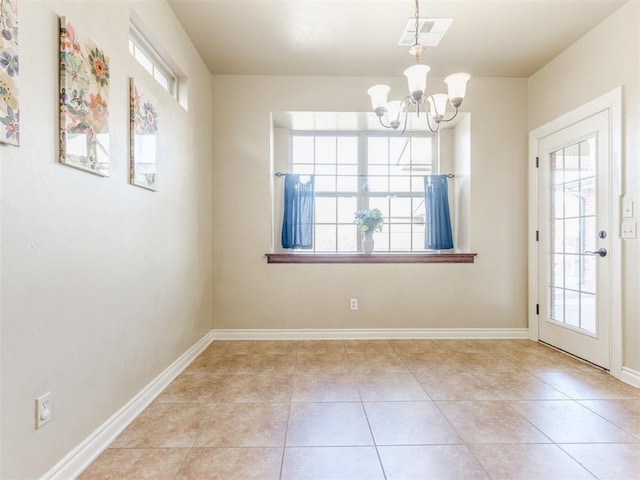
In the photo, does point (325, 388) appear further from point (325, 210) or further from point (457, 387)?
point (325, 210)

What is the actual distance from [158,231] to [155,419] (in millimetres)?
1147

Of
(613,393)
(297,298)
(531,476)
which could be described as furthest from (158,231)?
(613,393)

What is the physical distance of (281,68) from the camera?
3.31m

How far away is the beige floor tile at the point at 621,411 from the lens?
1.84 metres

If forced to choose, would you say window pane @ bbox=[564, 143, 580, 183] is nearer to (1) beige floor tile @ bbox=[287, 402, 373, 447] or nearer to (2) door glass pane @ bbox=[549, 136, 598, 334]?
(2) door glass pane @ bbox=[549, 136, 598, 334]

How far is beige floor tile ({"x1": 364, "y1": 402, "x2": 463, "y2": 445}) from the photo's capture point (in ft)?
5.62

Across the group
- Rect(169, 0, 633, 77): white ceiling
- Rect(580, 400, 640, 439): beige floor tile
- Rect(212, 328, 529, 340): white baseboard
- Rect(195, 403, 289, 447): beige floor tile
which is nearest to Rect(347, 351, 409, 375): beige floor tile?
Rect(212, 328, 529, 340): white baseboard

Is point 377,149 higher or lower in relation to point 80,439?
higher

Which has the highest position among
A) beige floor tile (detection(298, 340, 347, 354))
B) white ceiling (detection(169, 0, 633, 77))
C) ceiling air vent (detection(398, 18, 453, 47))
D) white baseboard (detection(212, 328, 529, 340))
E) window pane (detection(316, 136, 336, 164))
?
white ceiling (detection(169, 0, 633, 77))

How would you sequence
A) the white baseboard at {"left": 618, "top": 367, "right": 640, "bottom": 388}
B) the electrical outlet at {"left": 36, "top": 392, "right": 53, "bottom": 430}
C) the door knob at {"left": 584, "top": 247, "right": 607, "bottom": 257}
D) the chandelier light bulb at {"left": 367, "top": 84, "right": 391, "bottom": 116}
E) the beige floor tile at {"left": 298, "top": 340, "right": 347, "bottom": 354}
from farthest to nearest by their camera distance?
1. the beige floor tile at {"left": 298, "top": 340, "right": 347, "bottom": 354}
2. the door knob at {"left": 584, "top": 247, "right": 607, "bottom": 257}
3. the white baseboard at {"left": 618, "top": 367, "right": 640, "bottom": 388}
4. the chandelier light bulb at {"left": 367, "top": 84, "right": 391, "bottom": 116}
5. the electrical outlet at {"left": 36, "top": 392, "right": 53, "bottom": 430}

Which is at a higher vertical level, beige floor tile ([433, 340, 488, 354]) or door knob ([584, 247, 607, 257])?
door knob ([584, 247, 607, 257])

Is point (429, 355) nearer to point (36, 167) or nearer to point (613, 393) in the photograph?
point (613, 393)

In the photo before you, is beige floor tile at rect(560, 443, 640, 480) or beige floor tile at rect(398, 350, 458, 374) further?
beige floor tile at rect(398, 350, 458, 374)

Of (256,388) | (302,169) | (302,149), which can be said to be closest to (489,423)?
(256,388)
